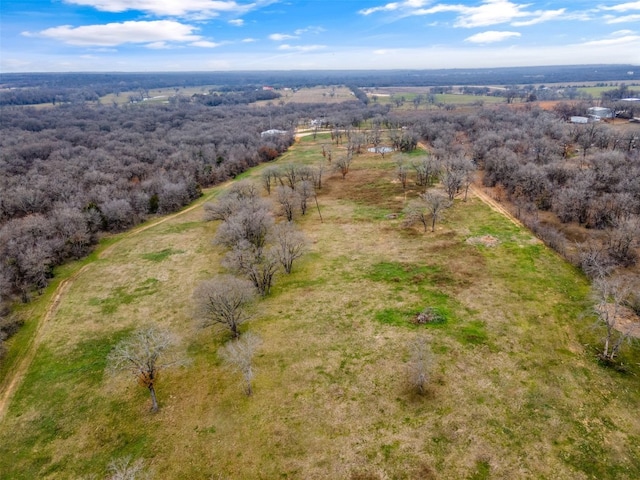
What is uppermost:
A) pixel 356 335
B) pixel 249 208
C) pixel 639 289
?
pixel 249 208

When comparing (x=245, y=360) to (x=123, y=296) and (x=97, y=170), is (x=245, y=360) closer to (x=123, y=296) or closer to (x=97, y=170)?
(x=123, y=296)

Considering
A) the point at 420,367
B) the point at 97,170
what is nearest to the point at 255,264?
the point at 420,367

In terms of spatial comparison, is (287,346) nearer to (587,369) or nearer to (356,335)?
(356,335)

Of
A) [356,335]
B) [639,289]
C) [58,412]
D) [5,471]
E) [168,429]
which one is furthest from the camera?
[639,289]

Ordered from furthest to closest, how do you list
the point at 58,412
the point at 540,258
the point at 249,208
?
the point at 249,208 < the point at 540,258 < the point at 58,412

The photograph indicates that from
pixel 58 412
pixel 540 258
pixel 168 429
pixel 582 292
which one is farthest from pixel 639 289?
pixel 58 412

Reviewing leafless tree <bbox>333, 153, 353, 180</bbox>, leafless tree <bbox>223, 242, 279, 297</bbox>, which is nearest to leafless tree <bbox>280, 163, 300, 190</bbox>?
leafless tree <bbox>333, 153, 353, 180</bbox>
